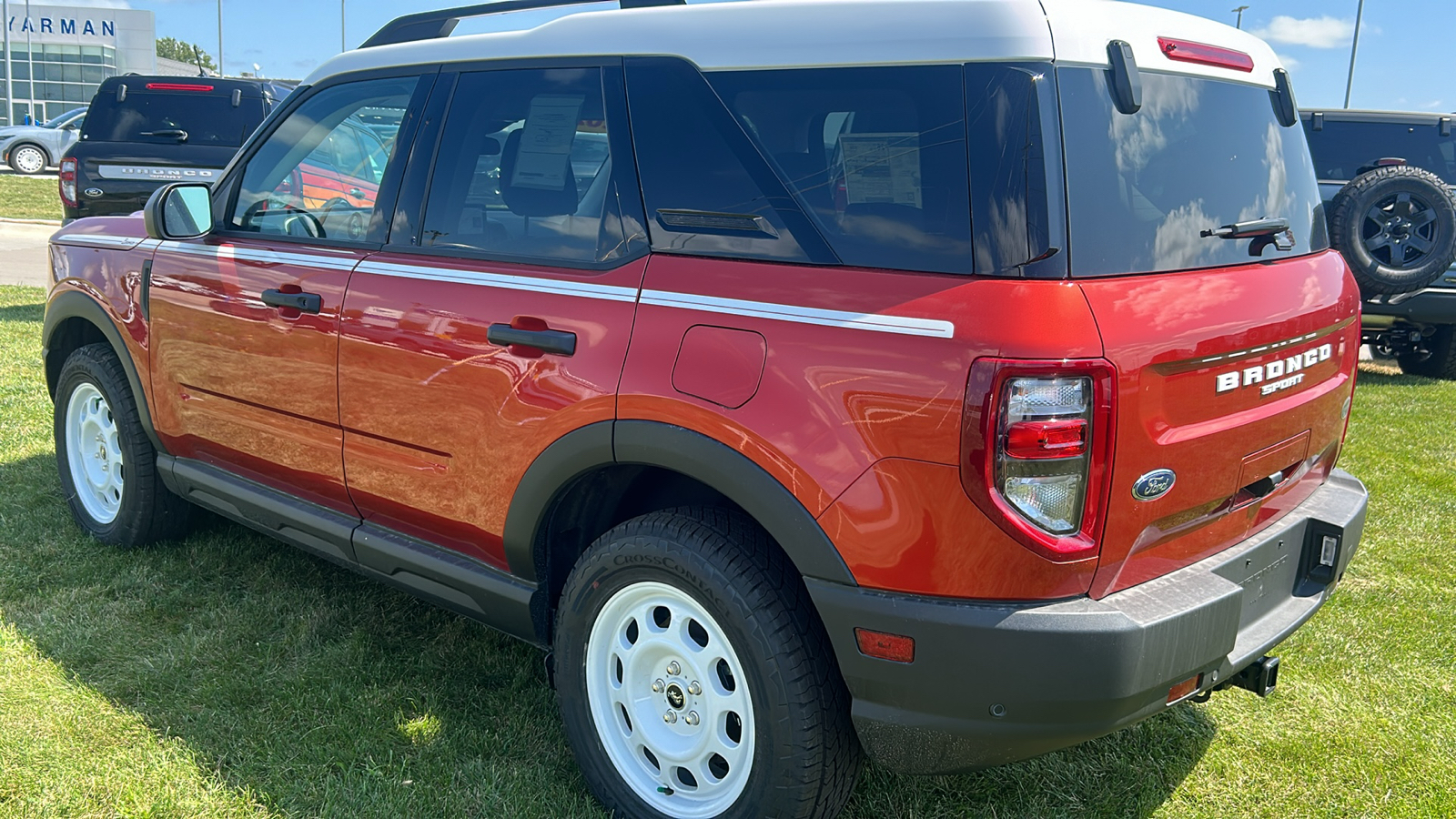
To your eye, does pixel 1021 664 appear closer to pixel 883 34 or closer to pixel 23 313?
pixel 883 34

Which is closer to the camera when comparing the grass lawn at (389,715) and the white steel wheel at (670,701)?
the white steel wheel at (670,701)

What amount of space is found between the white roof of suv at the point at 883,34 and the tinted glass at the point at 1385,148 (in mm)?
6943

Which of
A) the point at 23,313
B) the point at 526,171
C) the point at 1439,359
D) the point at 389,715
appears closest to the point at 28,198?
the point at 23,313

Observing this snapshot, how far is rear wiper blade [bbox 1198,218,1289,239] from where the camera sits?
245 centimetres

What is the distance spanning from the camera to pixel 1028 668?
209cm

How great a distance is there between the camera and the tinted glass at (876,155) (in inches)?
84.2

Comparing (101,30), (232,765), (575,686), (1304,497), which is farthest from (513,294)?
(101,30)

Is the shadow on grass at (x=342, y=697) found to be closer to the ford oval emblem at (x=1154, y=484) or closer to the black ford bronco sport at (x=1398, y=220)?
the ford oval emblem at (x=1154, y=484)

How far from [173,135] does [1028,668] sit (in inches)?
371

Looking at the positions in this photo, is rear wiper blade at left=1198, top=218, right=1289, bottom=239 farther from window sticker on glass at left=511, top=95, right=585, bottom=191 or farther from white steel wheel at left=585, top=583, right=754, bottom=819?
window sticker on glass at left=511, top=95, right=585, bottom=191

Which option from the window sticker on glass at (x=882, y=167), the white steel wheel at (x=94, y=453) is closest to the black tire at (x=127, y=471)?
the white steel wheel at (x=94, y=453)

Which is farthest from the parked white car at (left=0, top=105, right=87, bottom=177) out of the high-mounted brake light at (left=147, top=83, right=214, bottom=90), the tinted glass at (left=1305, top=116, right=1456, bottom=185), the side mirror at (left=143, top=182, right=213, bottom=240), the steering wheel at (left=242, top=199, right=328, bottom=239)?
the tinted glass at (left=1305, top=116, right=1456, bottom=185)

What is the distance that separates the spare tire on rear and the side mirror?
657cm

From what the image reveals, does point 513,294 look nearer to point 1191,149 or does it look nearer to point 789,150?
point 789,150
